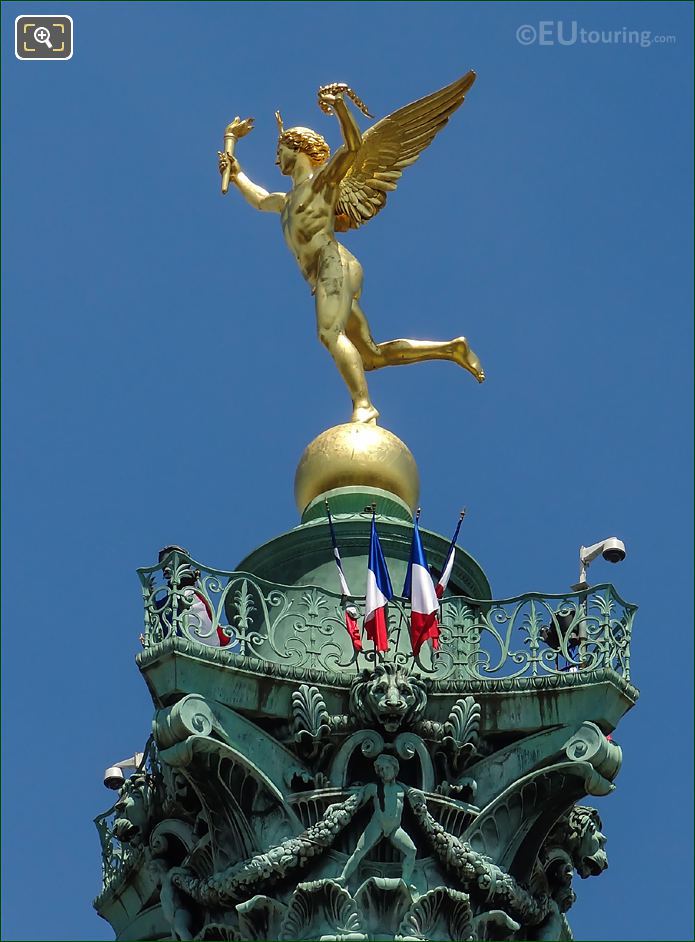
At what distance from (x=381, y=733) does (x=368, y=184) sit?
10223mm

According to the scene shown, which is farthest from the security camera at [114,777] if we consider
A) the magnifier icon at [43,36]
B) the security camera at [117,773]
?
the magnifier icon at [43,36]

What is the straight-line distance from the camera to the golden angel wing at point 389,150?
131 ft

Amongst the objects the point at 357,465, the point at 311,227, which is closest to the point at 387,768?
the point at 357,465

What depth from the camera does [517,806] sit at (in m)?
33.2

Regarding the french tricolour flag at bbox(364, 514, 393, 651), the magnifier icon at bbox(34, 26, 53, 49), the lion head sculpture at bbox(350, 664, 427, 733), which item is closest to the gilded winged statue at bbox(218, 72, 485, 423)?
Answer: the magnifier icon at bbox(34, 26, 53, 49)

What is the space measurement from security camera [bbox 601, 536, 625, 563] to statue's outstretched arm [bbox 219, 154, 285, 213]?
275 inches

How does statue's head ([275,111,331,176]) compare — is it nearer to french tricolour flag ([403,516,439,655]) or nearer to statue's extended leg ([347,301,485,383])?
statue's extended leg ([347,301,485,383])

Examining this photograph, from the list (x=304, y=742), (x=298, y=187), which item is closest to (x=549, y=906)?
(x=304, y=742)

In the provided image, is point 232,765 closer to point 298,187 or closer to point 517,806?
point 517,806

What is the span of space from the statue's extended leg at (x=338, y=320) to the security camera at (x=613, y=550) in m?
3.84

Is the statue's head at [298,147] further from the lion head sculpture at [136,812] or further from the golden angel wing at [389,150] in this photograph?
the lion head sculpture at [136,812]

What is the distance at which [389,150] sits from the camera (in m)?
40.3

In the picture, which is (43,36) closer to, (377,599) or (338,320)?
(338,320)

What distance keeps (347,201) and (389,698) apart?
32.3 feet
